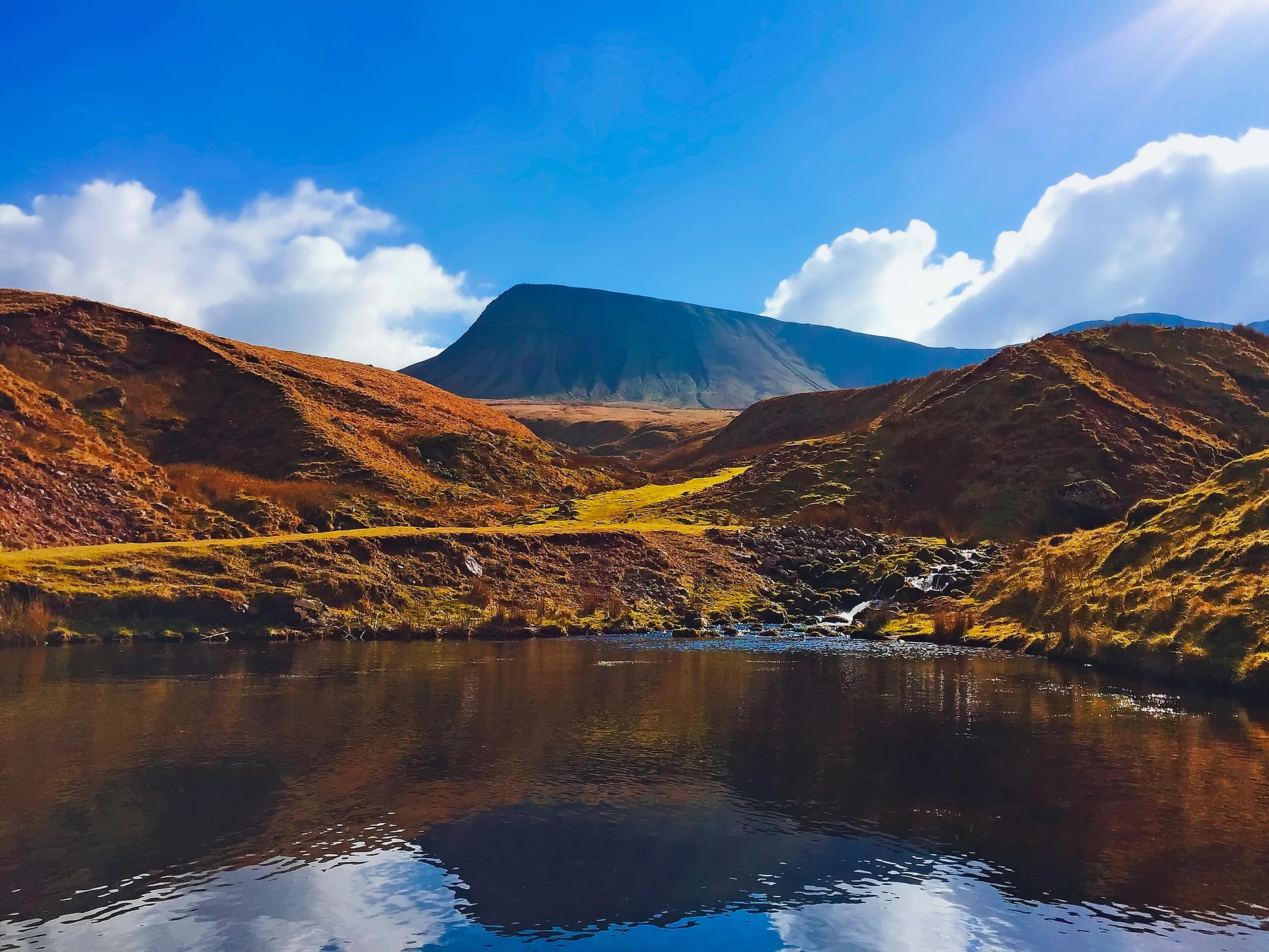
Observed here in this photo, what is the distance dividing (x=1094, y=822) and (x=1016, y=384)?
3100 inches

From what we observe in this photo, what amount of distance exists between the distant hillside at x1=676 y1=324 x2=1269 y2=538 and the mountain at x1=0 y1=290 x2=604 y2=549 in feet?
85.3

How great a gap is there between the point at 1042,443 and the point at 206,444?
74.0 metres

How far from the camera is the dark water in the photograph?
1183cm

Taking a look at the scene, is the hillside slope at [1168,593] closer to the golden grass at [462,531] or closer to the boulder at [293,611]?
the golden grass at [462,531]

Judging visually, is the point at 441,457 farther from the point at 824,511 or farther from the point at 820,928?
the point at 820,928

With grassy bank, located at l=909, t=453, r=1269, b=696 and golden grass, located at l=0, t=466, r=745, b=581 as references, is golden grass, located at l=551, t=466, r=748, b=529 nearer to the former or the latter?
golden grass, located at l=0, t=466, r=745, b=581

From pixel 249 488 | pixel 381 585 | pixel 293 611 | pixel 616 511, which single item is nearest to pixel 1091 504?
pixel 616 511

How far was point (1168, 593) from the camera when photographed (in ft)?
112

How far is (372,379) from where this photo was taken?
108938 millimetres

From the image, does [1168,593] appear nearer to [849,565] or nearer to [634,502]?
[849,565]

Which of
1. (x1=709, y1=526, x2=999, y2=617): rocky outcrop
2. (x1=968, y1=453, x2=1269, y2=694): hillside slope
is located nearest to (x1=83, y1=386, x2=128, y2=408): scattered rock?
(x1=709, y1=526, x2=999, y2=617): rocky outcrop

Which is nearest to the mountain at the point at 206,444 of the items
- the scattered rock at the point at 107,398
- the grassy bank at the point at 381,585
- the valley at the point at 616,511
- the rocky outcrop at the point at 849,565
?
the scattered rock at the point at 107,398

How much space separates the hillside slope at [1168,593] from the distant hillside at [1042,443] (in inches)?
970

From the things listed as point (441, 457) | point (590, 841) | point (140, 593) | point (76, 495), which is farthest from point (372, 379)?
point (590, 841)
